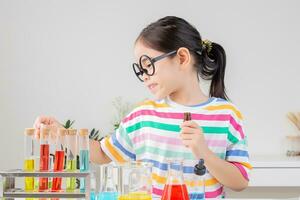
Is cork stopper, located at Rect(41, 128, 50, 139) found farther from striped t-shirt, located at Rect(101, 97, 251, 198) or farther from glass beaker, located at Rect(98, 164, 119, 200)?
striped t-shirt, located at Rect(101, 97, 251, 198)

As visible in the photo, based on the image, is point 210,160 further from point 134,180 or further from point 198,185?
point 134,180

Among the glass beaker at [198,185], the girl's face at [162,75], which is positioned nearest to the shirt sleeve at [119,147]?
the girl's face at [162,75]

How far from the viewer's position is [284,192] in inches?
156

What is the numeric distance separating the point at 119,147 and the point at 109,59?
253cm

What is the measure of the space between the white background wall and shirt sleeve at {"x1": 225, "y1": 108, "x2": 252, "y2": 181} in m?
2.53

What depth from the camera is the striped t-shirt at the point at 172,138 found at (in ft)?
5.74

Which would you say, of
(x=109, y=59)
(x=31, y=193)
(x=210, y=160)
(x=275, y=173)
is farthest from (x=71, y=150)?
(x=109, y=59)

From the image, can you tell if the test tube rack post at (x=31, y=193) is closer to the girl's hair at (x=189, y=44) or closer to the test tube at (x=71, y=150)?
the test tube at (x=71, y=150)

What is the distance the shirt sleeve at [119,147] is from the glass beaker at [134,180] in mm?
537

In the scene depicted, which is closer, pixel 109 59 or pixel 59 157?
pixel 59 157

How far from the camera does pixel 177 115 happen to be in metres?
1.83

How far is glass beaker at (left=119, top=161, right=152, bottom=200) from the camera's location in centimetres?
132

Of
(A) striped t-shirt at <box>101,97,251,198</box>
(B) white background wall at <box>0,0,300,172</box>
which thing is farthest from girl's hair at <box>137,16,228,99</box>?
(B) white background wall at <box>0,0,300,172</box>

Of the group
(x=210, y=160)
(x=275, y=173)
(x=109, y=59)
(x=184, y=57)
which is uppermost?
(x=109, y=59)
